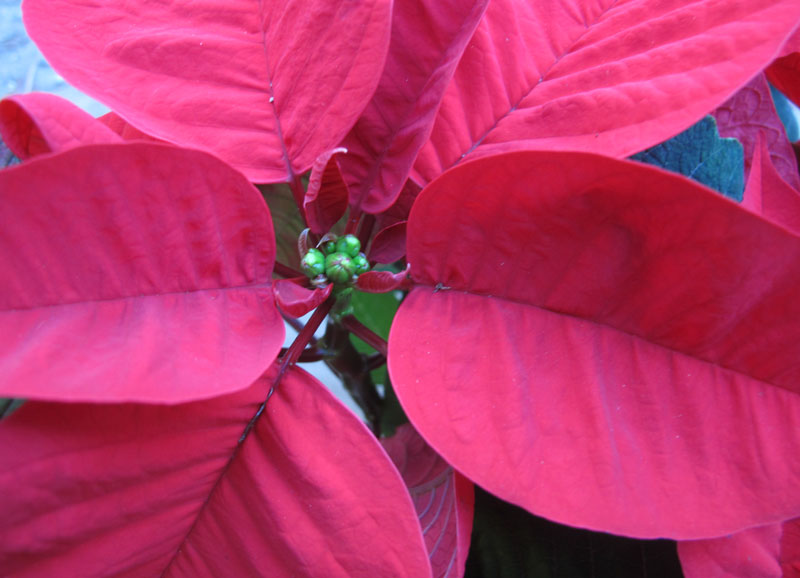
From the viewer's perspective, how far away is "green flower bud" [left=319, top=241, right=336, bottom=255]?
40 centimetres

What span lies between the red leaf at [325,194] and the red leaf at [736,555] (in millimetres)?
313

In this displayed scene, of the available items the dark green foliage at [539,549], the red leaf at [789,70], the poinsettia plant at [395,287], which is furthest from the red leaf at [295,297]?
the red leaf at [789,70]

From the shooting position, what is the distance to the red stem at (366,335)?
0.41 metres

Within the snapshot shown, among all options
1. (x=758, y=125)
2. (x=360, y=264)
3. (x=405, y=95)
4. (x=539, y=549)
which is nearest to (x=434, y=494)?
(x=539, y=549)

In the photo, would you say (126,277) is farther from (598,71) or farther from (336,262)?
(598,71)

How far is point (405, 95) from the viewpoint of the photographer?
378 millimetres

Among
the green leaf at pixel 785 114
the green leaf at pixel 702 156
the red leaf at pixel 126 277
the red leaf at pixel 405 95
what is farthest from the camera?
the green leaf at pixel 785 114

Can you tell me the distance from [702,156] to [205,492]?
462 millimetres

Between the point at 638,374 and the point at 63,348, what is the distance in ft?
0.97

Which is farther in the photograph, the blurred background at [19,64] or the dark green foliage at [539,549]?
the blurred background at [19,64]

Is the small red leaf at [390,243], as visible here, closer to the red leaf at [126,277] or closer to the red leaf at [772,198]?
the red leaf at [126,277]

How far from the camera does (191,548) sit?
0.32 meters

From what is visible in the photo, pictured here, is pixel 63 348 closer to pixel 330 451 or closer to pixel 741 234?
pixel 330 451

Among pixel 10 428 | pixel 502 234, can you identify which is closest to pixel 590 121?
pixel 502 234
